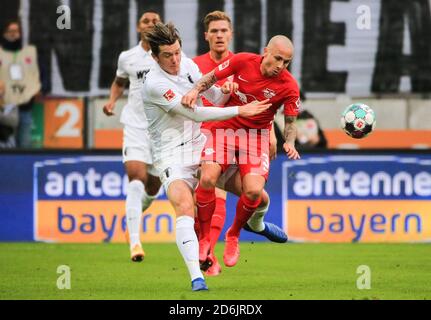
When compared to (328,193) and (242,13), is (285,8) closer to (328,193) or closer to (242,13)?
(242,13)

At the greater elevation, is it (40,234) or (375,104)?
(375,104)

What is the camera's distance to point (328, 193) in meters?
13.7

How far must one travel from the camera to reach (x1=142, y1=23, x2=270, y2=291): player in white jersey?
8.78 meters

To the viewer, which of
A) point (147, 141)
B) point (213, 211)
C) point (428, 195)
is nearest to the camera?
point (213, 211)

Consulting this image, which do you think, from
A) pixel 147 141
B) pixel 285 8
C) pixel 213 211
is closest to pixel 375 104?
pixel 285 8

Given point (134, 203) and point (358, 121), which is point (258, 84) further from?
point (134, 203)

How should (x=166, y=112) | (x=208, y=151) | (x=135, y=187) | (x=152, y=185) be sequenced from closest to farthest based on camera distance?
(x=166, y=112), (x=208, y=151), (x=135, y=187), (x=152, y=185)

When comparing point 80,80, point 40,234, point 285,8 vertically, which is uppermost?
point 285,8

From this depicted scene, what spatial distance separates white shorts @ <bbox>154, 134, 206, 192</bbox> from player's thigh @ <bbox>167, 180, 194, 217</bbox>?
81 mm

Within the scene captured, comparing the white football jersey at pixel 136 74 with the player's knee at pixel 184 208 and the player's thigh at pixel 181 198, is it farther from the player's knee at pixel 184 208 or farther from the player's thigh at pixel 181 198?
the player's knee at pixel 184 208

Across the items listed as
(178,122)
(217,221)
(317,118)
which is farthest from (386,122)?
(178,122)

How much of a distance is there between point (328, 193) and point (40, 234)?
3.42 m

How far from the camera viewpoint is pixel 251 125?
Result: 982cm

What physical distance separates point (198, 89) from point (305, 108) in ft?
17.1
